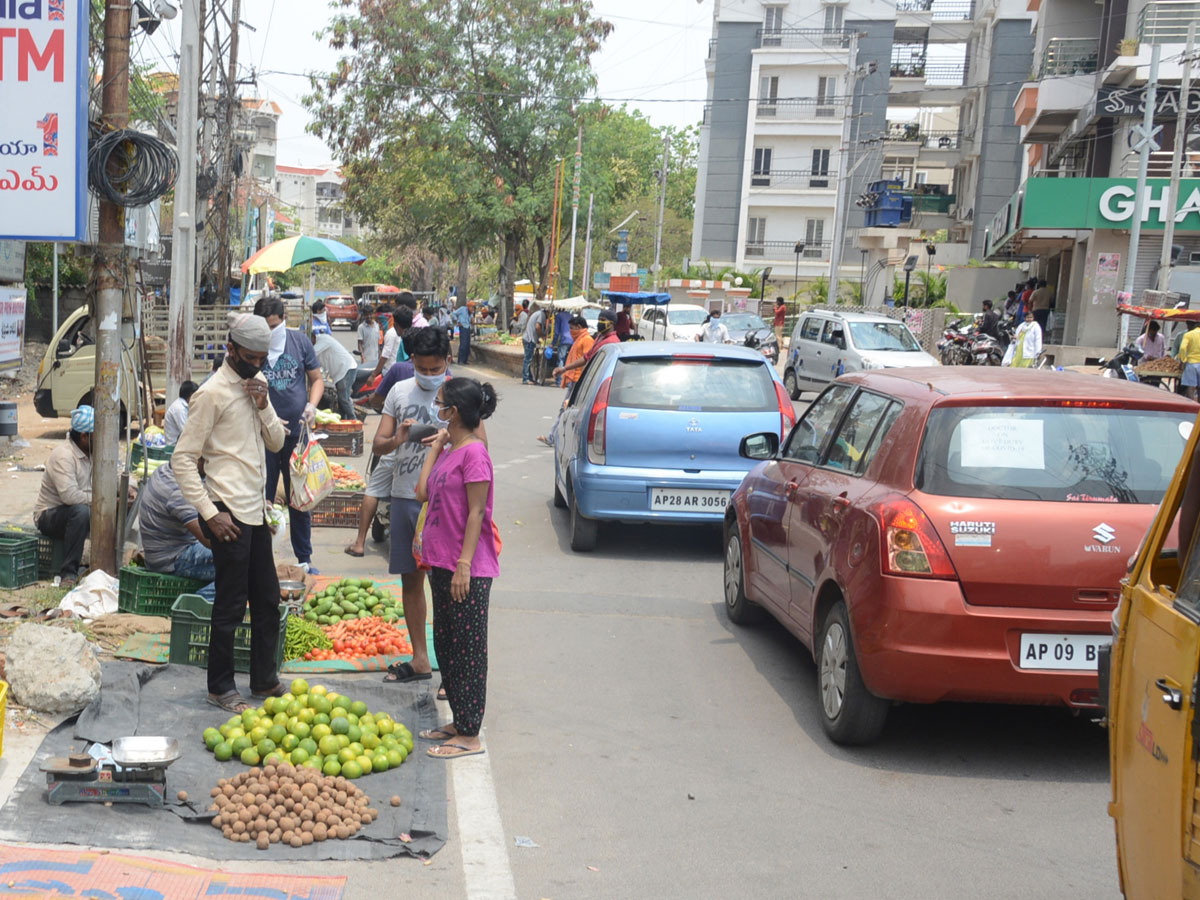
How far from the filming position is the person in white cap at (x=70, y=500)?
7.88 m

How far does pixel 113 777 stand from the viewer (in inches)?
178

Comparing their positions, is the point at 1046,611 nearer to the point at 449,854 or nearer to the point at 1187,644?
the point at 1187,644

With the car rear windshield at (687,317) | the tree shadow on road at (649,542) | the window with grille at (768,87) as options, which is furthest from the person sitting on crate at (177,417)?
the window with grille at (768,87)

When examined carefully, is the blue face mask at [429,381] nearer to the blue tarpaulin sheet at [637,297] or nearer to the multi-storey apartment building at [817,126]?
the blue tarpaulin sheet at [637,297]

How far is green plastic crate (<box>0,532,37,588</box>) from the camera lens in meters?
7.71

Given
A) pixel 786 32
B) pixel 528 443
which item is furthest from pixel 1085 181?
pixel 786 32

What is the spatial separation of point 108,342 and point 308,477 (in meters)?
1.51

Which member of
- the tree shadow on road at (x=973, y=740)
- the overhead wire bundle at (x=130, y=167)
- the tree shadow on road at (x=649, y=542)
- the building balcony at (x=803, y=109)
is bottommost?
the tree shadow on road at (x=649, y=542)

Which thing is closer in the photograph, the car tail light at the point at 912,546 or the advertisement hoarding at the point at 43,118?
the car tail light at the point at 912,546

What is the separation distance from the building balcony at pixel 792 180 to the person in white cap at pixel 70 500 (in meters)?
57.5

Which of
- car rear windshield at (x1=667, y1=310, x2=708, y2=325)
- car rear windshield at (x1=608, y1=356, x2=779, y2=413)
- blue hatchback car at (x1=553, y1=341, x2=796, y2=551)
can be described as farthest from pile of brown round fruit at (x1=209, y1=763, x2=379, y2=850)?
car rear windshield at (x1=667, y1=310, x2=708, y2=325)

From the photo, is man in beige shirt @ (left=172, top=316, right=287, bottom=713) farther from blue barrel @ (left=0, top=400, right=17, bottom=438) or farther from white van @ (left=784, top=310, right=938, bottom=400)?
white van @ (left=784, top=310, right=938, bottom=400)

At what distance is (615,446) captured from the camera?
9523mm

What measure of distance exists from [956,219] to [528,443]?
48930 millimetres
